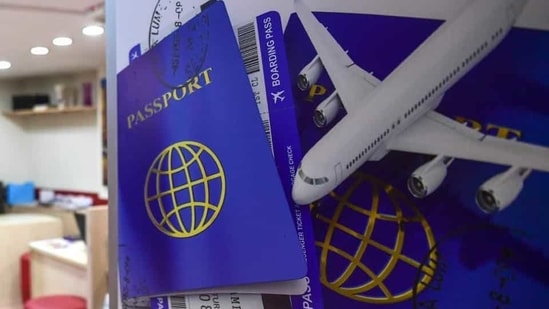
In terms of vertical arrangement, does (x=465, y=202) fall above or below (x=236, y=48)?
below

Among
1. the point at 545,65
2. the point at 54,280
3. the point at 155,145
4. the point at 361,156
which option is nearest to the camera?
the point at 545,65

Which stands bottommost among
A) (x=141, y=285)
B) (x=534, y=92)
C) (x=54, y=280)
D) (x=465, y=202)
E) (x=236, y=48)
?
(x=54, y=280)

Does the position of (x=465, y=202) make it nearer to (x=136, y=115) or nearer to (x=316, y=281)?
(x=316, y=281)

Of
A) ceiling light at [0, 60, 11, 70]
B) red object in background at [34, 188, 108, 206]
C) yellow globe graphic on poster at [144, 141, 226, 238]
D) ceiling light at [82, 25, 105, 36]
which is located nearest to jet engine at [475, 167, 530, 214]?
yellow globe graphic on poster at [144, 141, 226, 238]

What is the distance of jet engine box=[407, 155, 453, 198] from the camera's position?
54 centimetres

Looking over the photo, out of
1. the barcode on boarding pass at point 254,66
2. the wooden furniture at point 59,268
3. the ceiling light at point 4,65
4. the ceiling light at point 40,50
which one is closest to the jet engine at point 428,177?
the barcode on boarding pass at point 254,66

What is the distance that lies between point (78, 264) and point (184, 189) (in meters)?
3.00

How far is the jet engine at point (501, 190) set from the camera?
500 millimetres

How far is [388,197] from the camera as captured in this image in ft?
1.92

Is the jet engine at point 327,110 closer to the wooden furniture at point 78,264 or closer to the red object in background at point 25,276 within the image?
the wooden furniture at point 78,264

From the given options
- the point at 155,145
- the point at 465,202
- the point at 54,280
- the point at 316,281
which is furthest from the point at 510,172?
the point at 54,280

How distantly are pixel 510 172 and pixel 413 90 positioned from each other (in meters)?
0.14

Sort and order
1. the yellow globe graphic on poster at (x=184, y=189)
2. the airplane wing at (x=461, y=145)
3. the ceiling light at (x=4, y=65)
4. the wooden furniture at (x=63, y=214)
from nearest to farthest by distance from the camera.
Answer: the airplane wing at (x=461, y=145)
the yellow globe graphic on poster at (x=184, y=189)
the ceiling light at (x=4, y=65)
the wooden furniture at (x=63, y=214)

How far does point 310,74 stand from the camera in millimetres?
659
